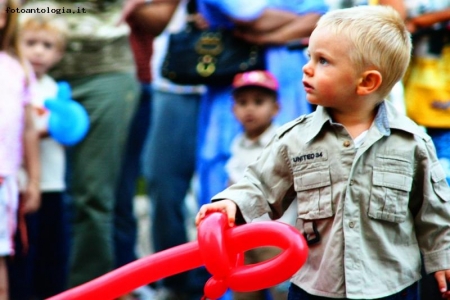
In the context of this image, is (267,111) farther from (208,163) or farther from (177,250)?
(177,250)

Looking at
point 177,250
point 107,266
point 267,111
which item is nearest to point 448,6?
point 267,111

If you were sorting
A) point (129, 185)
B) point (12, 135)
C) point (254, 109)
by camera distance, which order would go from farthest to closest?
point (129, 185)
point (254, 109)
point (12, 135)

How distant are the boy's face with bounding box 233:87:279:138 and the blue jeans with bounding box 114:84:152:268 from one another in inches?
38.3

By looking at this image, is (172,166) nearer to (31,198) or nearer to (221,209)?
(31,198)

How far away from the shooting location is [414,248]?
9.60 ft

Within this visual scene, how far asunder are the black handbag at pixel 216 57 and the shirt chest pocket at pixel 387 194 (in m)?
1.82

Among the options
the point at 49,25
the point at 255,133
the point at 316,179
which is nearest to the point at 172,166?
the point at 255,133

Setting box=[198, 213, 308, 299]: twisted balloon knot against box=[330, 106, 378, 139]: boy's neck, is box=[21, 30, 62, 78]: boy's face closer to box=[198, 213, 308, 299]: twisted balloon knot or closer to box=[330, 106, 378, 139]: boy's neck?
box=[330, 106, 378, 139]: boy's neck

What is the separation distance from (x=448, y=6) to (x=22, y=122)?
1987mm

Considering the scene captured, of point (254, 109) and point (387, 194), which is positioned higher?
point (387, 194)

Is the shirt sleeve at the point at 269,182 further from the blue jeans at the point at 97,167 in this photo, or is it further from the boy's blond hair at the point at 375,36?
the blue jeans at the point at 97,167

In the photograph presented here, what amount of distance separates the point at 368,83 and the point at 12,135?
206cm

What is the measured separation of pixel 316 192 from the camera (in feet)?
9.42

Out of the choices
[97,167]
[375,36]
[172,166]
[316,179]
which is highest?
[375,36]
